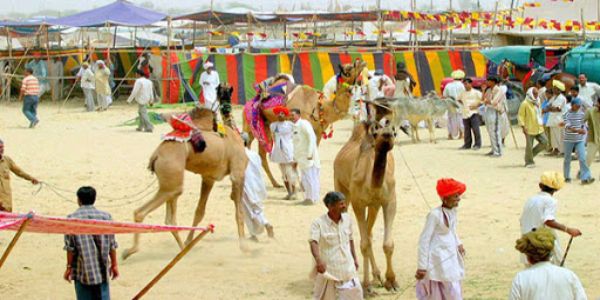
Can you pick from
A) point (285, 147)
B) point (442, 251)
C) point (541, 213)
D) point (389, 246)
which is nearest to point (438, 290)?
point (442, 251)

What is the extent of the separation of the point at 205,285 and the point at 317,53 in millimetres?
18640

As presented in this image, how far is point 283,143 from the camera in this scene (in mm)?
13961

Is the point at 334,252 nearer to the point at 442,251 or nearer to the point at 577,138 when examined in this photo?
the point at 442,251

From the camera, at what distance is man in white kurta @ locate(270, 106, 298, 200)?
45.7 feet

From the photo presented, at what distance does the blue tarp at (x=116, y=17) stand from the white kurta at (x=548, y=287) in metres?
28.0

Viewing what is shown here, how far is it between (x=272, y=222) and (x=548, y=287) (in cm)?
746

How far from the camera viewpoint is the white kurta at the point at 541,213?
7879mm

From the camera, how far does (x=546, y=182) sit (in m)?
7.94

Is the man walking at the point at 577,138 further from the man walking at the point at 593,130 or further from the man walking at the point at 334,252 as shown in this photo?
the man walking at the point at 334,252

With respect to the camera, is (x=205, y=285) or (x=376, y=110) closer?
(x=205, y=285)

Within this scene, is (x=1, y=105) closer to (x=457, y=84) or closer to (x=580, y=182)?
(x=457, y=84)

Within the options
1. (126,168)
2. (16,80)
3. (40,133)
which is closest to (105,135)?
(40,133)

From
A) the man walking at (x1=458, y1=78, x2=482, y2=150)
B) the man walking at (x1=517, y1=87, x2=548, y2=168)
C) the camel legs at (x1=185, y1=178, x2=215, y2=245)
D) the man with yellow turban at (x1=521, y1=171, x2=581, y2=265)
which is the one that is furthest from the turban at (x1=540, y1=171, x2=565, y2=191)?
the man walking at (x1=458, y1=78, x2=482, y2=150)

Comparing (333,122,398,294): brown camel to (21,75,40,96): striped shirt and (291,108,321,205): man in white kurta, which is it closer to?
(291,108,321,205): man in white kurta
